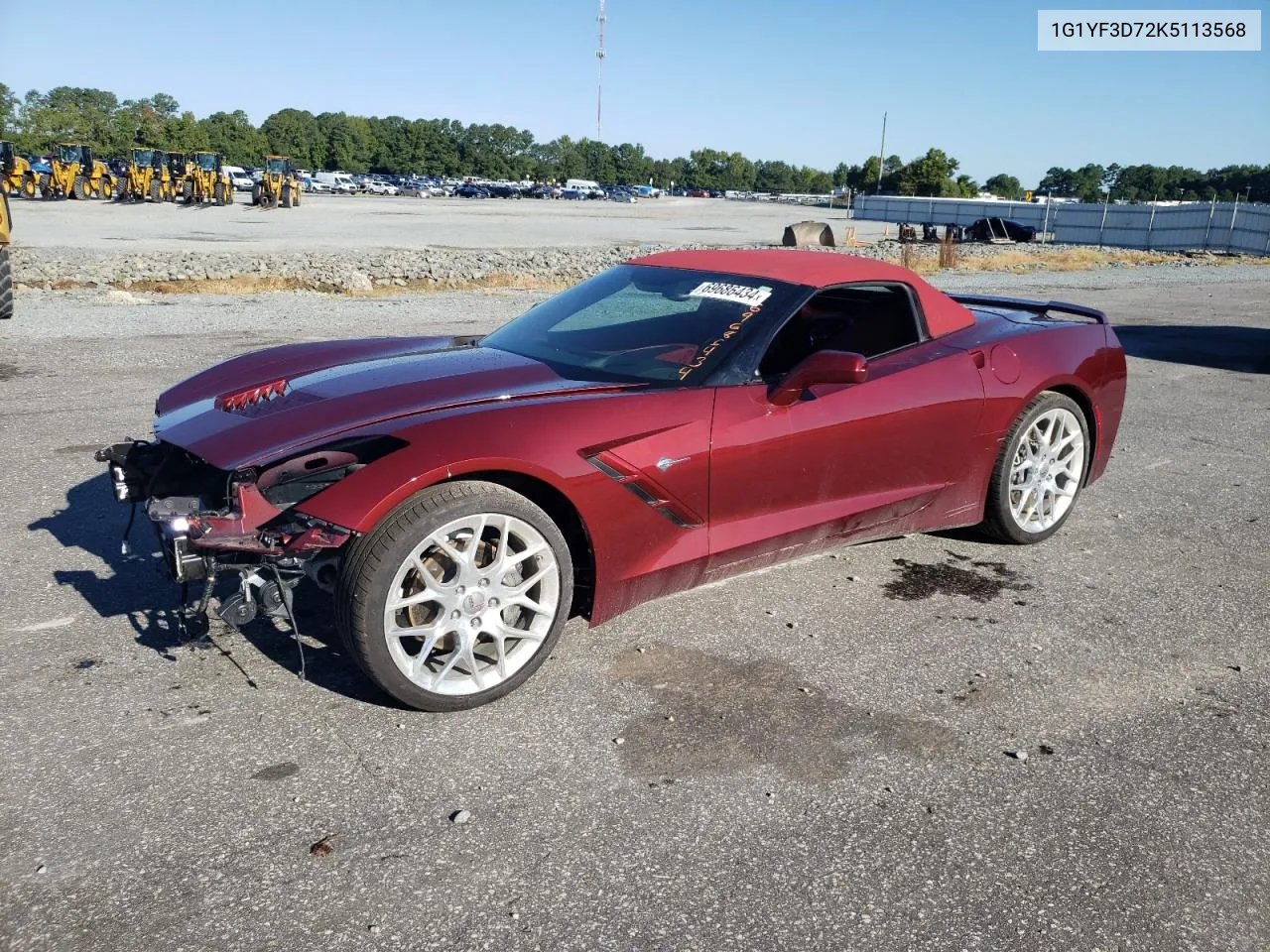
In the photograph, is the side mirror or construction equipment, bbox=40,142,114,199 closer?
the side mirror

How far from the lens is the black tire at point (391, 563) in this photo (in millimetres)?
3039

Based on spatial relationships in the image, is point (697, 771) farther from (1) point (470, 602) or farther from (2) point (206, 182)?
(2) point (206, 182)

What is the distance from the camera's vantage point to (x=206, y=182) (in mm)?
48969

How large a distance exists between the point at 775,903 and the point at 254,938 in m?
1.21

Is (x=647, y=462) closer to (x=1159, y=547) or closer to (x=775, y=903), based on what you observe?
(x=775, y=903)

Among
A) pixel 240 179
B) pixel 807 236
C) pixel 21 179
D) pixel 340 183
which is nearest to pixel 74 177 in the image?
pixel 21 179

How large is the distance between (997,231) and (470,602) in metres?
44.1

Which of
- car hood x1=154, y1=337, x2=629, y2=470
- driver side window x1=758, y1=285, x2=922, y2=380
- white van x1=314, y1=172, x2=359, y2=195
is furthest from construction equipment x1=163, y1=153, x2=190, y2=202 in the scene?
driver side window x1=758, y1=285, x2=922, y2=380

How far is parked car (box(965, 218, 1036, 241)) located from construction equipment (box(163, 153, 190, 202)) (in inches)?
1407

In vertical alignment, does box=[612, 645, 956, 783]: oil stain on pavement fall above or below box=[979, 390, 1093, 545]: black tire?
below

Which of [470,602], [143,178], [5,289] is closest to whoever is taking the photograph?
[470,602]

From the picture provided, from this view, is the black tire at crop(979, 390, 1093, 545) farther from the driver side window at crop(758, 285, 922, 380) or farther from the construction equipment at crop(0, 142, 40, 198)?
the construction equipment at crop(0, 142, 40, 198)

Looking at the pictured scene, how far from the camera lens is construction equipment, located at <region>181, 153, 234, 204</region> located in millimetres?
48531

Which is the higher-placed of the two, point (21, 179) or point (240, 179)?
point (240, 179)
